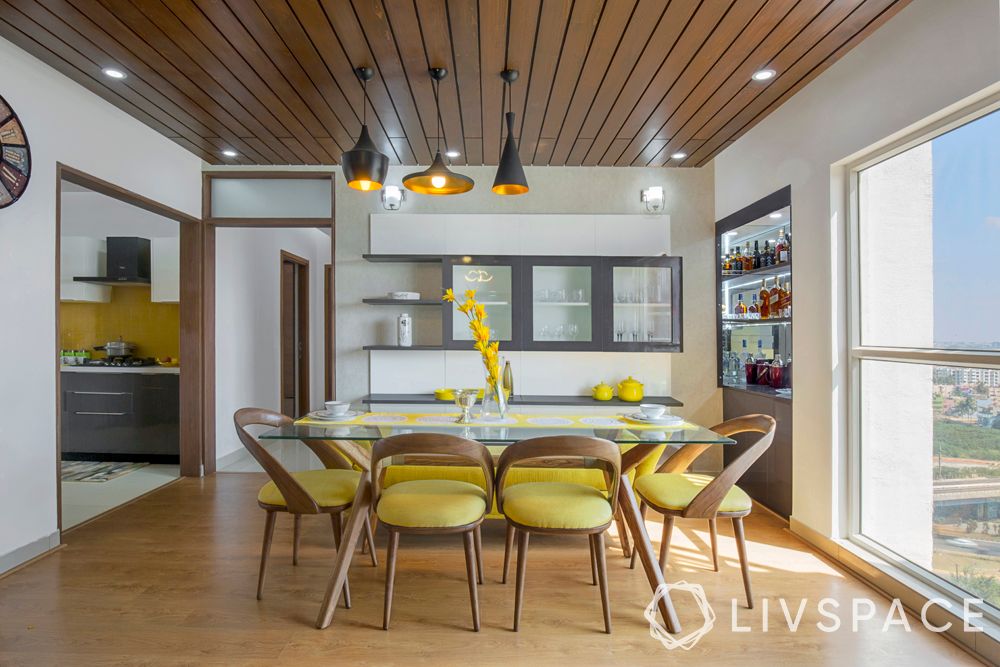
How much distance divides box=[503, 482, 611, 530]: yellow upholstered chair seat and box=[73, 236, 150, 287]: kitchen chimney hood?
4.63 meters

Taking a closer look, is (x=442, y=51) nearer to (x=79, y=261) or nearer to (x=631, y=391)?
(x=631, y=391)

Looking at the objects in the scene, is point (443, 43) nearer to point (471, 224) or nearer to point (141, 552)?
point (471, 224)

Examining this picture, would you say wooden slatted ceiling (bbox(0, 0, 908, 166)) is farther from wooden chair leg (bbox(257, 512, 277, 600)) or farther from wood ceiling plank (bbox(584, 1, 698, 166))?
wooden chair leg (bbox(257, 512, 277, 600))

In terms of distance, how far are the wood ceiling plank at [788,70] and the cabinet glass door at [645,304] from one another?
0.98 metres

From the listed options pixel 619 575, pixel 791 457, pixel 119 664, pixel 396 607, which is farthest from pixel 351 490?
pixel 791 457

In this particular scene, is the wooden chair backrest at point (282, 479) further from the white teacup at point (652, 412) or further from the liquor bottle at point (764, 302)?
the liquor bottle at point (764, 302)

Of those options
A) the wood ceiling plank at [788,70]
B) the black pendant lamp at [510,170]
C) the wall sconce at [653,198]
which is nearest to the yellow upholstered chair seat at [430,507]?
the black pendant lamp at [510,170]

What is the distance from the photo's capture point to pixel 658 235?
451 centimetres

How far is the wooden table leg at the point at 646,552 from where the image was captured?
7.20ft

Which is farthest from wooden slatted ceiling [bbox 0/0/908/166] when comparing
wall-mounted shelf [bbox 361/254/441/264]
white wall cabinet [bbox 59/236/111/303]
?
white wall cabinet [bbox 59/236/111/303]

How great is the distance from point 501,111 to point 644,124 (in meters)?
0.97

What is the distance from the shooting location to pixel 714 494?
2.35 metres

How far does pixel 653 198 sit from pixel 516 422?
103 inches

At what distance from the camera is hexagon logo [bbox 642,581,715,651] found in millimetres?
2104
